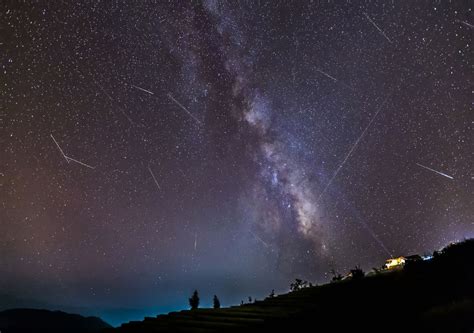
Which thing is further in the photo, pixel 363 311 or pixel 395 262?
pixel 395 262

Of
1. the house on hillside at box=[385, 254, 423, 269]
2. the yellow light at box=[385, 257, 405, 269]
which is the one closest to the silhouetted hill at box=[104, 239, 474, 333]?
→ the house on hillside at box=[385, 254, 423, 269]

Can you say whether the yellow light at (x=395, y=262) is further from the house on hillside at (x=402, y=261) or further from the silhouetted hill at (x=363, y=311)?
the silhouetted hill at (x=363, y=311)

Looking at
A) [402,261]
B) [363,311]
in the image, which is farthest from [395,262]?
[363,311]

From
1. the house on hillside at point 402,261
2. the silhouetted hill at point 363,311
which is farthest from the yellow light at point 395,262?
the silhouetted hill at point 363,311

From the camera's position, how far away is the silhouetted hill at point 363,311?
14.4 ft

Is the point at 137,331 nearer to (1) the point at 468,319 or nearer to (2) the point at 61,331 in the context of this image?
(1) the point at 468,319

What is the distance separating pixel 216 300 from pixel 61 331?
212108mm

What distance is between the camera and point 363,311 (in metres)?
6.73

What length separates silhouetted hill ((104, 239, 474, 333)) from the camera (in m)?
4.39

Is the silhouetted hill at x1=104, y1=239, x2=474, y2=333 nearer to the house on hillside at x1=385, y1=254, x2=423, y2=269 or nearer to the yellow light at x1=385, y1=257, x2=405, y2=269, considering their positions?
the house on hillside at x1=385, y1=254, x2=423, y2=269

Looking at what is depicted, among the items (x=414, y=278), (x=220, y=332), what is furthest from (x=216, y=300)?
(x=220, y=332)

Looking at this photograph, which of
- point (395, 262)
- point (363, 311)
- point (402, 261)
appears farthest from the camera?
point (395, 262)

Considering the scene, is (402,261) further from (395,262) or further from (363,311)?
(363,311)

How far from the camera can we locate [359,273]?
11.2 m
